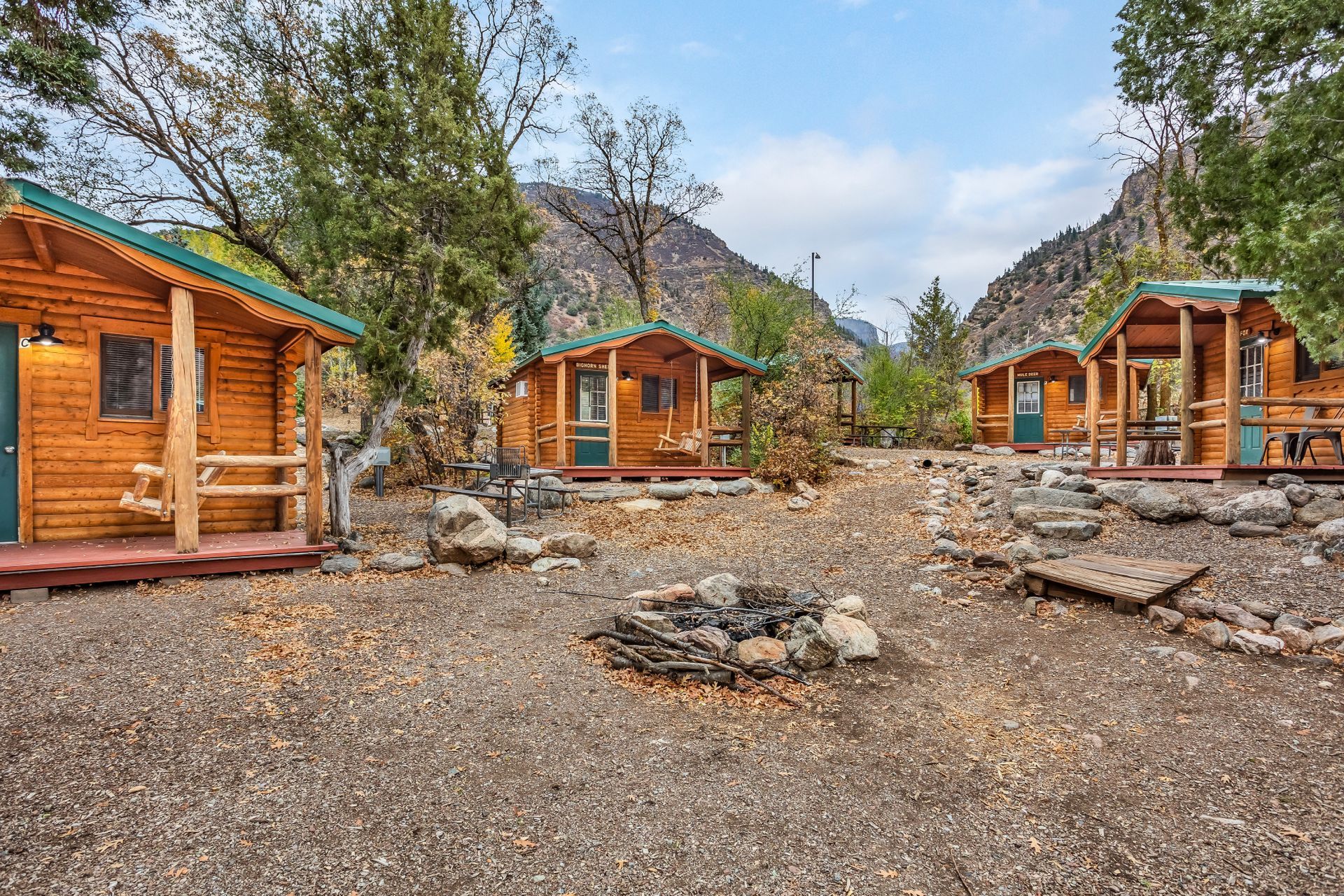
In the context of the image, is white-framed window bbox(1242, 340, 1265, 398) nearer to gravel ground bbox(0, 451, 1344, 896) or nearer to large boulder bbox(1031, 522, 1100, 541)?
large boulder bbox(1031, 522, 1100, 541)

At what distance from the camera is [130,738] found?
285 centimetres

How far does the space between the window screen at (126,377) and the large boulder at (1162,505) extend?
40.4ft

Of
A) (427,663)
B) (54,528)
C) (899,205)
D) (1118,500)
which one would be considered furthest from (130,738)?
(899,205)

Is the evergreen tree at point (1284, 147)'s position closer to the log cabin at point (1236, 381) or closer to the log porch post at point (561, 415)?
the log cabin at point (1236, 381)

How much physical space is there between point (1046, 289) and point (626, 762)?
69496mm

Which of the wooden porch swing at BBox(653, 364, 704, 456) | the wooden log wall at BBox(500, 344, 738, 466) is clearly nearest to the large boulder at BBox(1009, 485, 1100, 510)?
the wooden porch swing at BBox(653, 364, 704, 456)

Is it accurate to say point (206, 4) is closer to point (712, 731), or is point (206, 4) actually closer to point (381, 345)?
→ point (381, 345)

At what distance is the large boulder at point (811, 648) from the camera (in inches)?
155

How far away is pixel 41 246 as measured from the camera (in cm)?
554

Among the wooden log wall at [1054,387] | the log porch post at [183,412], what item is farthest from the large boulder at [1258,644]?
the wooden log wall at [1054,387]

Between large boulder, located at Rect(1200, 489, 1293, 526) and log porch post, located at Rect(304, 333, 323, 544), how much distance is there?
10344 millimetres

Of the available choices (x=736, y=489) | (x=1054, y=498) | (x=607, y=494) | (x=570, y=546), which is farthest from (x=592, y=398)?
(x=1054, y=498)

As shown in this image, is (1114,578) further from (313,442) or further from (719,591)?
(313,442)

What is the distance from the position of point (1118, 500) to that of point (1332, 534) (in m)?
2.24
